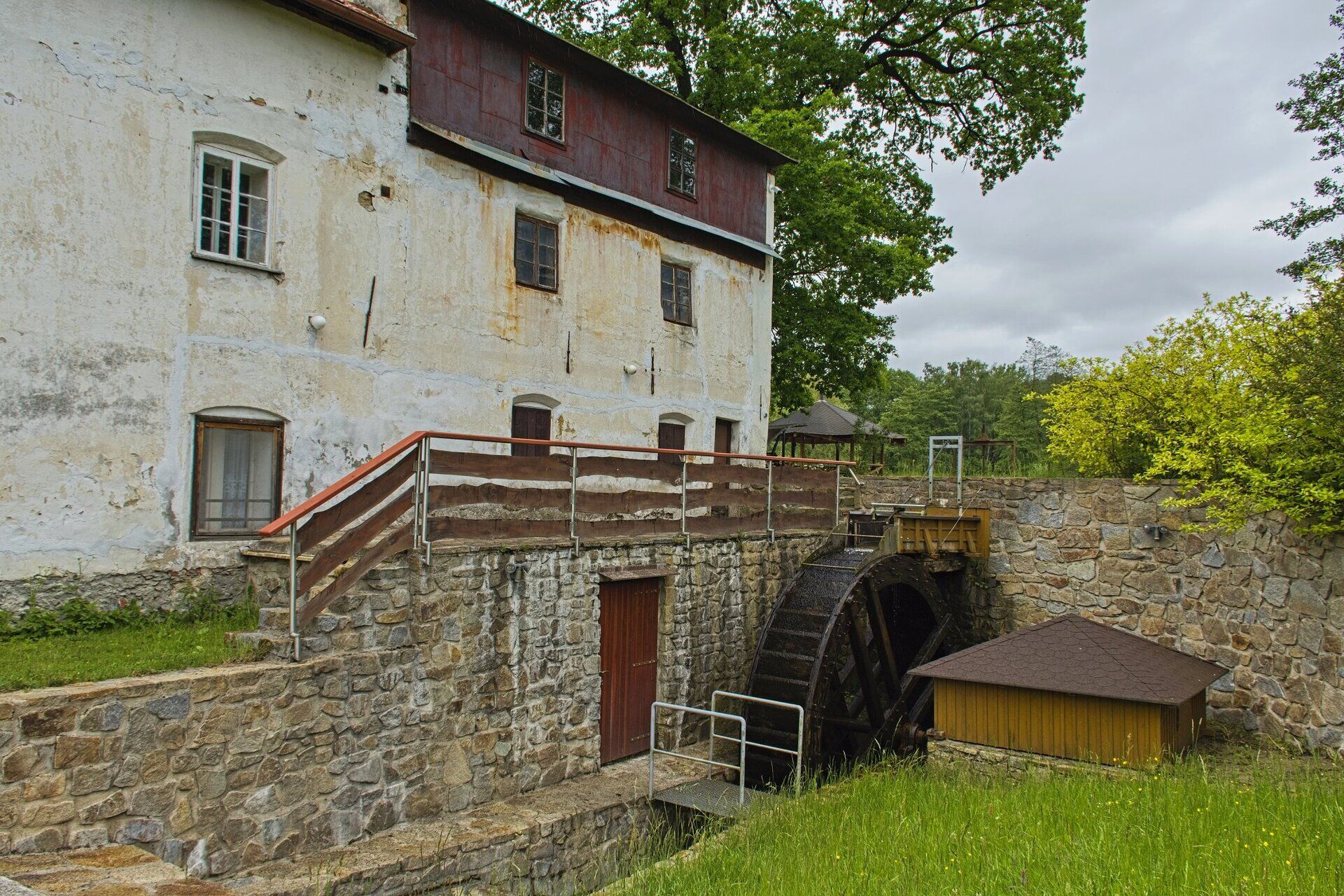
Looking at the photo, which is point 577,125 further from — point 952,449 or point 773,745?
point 773,745

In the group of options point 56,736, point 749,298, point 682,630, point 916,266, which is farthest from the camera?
point 916,266

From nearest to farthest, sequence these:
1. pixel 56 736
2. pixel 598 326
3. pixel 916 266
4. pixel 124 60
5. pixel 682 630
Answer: pixel 56 736 < pixel 124 60 < pixel 682 630 < pixel 598 326 < pixel 916 266

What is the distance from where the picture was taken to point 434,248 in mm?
9641

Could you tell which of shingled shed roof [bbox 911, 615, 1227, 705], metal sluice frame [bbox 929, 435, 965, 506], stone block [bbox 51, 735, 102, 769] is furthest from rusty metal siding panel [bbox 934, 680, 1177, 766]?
stone block [bbox 51, 735, 102, 769]

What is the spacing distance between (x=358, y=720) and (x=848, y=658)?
6898 mm

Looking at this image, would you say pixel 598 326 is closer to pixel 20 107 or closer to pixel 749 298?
pixel 749 298

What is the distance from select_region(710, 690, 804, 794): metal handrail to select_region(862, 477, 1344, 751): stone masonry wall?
3927 mm

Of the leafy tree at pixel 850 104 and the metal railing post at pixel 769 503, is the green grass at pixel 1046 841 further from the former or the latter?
the leafy tree at pixel 850 104

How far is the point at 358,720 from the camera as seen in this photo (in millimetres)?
6363

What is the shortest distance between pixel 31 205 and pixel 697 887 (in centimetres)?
678

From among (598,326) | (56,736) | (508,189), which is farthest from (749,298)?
(56,736)

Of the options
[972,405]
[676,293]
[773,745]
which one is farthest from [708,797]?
[972,405]

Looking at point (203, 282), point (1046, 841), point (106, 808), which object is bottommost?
point (1046, 841)

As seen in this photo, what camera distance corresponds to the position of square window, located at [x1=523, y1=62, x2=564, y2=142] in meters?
10.7
